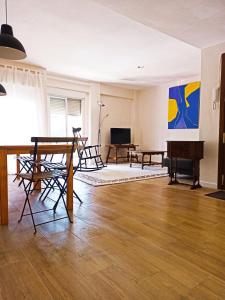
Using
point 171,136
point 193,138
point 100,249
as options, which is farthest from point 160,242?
point 171,136

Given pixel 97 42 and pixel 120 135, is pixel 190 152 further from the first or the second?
pixel 120 135

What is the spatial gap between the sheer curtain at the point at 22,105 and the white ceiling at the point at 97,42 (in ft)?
1.52

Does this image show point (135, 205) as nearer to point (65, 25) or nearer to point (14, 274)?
point (14, 274)

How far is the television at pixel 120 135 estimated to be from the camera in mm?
7164

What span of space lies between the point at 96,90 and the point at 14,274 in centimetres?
606

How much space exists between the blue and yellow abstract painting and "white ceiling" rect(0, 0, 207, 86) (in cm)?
40

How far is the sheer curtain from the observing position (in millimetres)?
4816

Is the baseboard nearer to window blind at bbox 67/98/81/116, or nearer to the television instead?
the television

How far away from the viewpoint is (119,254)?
1597 mm

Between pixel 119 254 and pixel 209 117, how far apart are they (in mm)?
2986

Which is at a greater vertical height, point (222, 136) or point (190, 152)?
point (222, 136)

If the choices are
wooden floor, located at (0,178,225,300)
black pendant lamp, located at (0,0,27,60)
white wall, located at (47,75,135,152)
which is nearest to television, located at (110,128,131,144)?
white wall, located at (47,75,135,152)

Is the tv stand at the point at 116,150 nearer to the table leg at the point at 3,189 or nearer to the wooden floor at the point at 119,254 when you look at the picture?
the wooden floor at the point at 119,254

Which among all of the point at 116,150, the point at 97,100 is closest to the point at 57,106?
the point at 97,100
